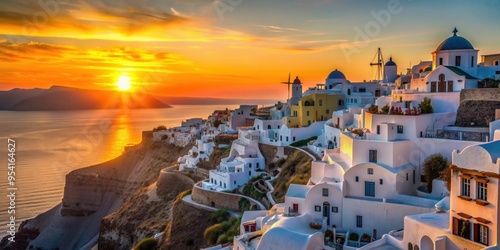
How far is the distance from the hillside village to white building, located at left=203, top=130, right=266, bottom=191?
118 mm

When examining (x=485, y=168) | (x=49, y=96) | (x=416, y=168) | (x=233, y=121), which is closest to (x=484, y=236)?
(x=485, y=168)

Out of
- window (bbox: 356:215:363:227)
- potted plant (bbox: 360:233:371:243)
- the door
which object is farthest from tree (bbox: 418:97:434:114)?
potted plant (bbox: 360:233:371:243)

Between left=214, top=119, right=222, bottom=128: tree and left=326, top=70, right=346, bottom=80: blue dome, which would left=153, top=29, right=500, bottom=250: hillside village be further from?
left=214, top=119, right=222, bottom=128: tree

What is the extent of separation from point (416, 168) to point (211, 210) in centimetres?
1436

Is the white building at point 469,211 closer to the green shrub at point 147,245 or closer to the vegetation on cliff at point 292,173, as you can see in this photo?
the vegetation on cliff at point 292,173

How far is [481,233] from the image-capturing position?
39.4ft

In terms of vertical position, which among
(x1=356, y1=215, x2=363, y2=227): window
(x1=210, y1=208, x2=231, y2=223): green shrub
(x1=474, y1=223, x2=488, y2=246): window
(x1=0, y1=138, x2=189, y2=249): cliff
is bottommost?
(x1=0, y1=138, x2=189, y2=249): cliff

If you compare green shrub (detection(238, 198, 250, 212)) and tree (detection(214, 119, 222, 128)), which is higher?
tree (detection(214, 119, 222, 128))

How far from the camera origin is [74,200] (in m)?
52.6

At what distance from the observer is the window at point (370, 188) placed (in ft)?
60.1

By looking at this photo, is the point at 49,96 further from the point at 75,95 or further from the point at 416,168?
the point at 416,168

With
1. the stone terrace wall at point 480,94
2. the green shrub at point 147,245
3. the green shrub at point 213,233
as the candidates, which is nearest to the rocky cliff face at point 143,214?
the green shrub at point 147,245

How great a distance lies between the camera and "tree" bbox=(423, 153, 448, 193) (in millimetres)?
18078

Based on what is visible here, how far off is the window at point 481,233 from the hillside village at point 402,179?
2cm
